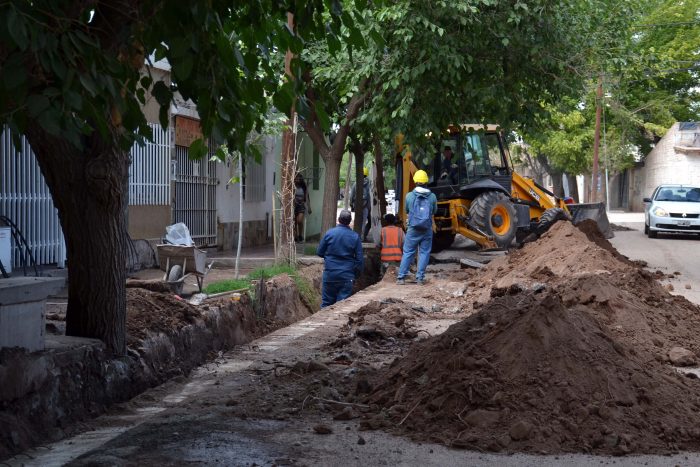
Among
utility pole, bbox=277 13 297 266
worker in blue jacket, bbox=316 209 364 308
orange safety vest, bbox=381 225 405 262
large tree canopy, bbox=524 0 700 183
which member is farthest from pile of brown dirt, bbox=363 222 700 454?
large tree canopy, bbox=524 0 700 183

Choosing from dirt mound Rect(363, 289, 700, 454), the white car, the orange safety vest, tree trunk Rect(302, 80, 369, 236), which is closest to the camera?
dirt mound Rect(363, 289, 700, 454)

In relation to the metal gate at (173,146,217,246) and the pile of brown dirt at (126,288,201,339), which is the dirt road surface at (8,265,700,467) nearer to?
the pile of brown dirt at (126,288,201,339)

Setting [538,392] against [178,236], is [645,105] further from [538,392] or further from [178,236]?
[538,392]

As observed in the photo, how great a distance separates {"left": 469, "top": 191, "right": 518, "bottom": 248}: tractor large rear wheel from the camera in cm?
2080

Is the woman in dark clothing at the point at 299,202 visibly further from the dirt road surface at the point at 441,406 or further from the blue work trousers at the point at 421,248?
the dirt road surface at the point at 441,406

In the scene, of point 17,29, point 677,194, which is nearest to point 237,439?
point 17,29

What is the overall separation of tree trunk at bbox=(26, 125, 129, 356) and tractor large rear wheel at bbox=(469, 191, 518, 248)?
13.6 m

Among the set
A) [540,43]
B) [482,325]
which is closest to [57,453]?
[482,325]

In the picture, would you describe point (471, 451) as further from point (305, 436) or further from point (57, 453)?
point (57, 453)

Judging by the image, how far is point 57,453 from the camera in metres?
6.13

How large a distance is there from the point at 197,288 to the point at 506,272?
5183 millimetres

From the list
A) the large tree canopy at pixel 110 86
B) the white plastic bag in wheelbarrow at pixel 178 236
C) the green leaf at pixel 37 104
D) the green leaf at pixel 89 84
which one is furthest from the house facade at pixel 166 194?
the green leaf at pixel 37 104

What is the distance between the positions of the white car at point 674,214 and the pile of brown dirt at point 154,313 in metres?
21.0

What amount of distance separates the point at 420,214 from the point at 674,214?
14.8 m
